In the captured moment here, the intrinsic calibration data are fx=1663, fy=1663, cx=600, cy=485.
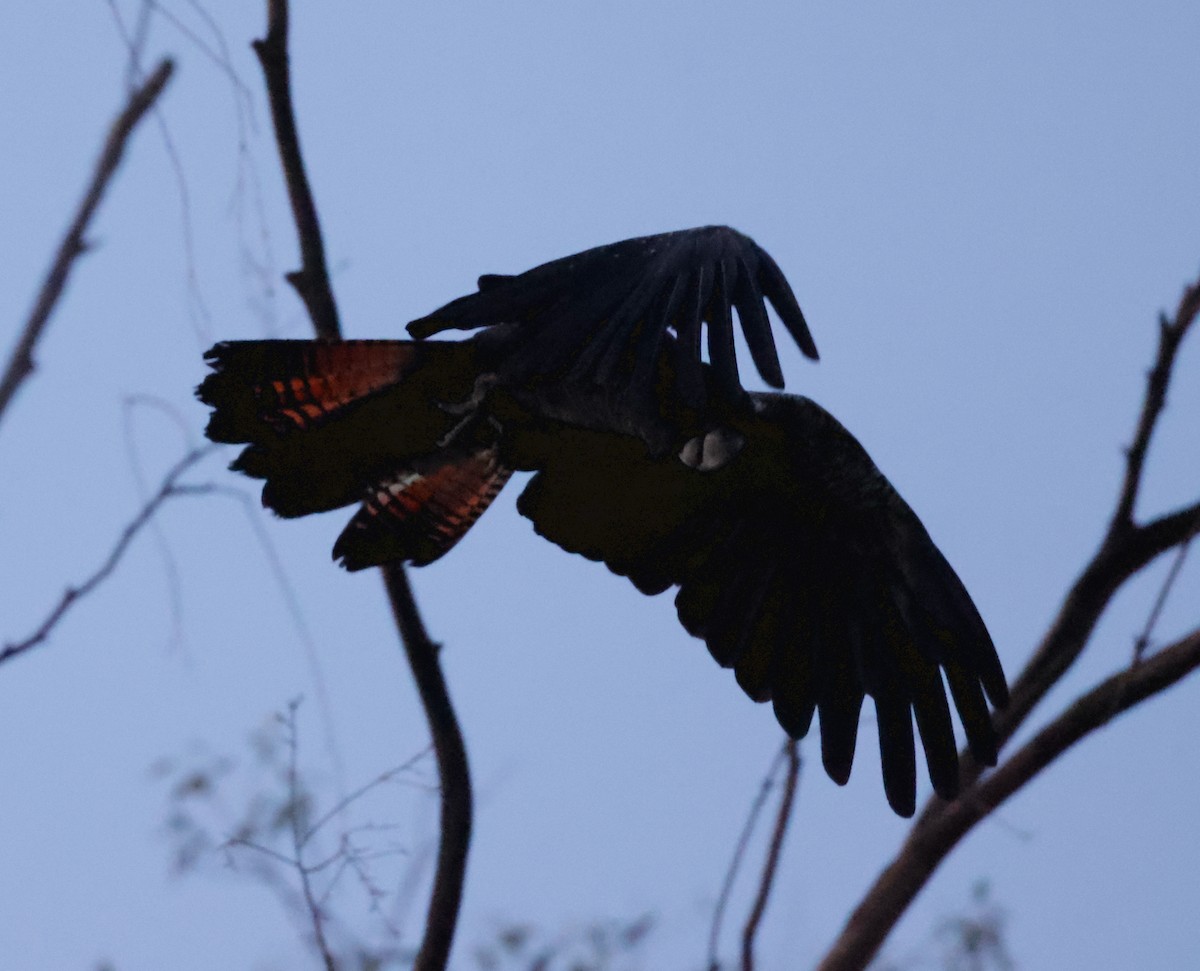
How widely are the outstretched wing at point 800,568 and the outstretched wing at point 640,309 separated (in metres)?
0.97

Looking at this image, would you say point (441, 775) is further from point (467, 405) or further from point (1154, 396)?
point (1154, 396)

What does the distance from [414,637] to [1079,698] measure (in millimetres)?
1714

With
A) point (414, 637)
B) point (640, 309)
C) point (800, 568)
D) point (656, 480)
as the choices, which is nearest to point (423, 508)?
point (414, 637)

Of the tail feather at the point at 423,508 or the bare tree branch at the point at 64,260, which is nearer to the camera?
the bare tree branch at the point at 64,260

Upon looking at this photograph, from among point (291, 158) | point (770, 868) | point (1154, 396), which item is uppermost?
point (291, 158)

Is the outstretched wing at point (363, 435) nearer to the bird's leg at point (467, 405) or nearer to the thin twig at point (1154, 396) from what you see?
the bird's leg at point (467, 405)

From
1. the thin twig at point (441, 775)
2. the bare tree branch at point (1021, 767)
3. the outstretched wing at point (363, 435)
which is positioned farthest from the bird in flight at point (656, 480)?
the thin twig at point (441, 775)

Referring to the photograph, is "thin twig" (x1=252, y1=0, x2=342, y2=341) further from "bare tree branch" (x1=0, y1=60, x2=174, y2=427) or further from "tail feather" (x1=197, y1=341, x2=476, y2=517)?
"bare tree branch" (x1=0, y1=60, x2=174, y2=427)

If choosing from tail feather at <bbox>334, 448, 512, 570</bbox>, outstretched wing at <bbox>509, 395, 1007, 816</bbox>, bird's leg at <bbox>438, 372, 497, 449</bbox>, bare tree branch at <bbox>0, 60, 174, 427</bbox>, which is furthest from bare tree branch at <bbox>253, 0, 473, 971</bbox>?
bare tree branch at <bbox>0, 60, 174, 427</bbox>

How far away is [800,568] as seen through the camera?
4969 mm

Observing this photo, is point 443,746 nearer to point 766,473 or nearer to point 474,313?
point 474,313

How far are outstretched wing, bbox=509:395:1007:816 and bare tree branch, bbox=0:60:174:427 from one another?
2.07m

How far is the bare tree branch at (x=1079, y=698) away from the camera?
4156 millimetres

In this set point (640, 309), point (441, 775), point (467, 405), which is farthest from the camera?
point (467, 405)
